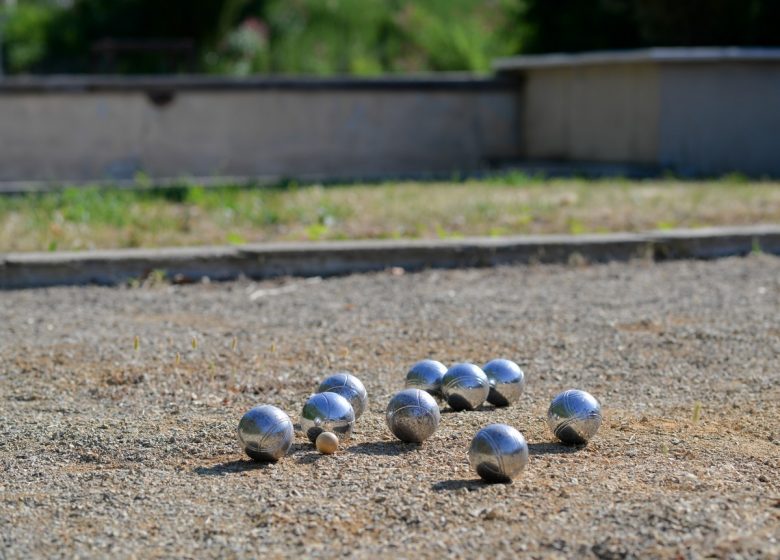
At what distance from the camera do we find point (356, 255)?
8086 mm

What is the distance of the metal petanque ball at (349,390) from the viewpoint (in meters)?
4.58

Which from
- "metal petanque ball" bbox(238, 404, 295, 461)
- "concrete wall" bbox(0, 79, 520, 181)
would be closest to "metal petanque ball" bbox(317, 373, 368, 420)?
"metal petanque ball" bbox(238, 404, 295, 461)

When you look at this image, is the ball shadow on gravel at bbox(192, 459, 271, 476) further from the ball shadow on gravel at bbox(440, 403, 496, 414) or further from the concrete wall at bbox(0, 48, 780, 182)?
the concrete wall at bbox(0, 48, 780, 182)

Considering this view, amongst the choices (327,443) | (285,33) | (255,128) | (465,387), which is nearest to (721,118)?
(255,128)

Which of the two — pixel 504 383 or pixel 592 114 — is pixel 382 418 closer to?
pixel 504 383

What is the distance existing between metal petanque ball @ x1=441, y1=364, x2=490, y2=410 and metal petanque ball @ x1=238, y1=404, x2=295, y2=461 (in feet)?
2.90

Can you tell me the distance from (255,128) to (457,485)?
12.0 m

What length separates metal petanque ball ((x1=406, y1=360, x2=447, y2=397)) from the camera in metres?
4.89

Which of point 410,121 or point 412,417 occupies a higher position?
point 410,121

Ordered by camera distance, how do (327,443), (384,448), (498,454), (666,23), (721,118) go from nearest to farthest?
Result: (498,454), (327,443), (384,448), (721,118), (666,23)

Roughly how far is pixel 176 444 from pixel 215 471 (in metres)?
0.37

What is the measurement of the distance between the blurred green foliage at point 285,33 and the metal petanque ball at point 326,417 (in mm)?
15769

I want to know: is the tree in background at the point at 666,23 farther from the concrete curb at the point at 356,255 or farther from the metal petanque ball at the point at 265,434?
the metal petanque ball at the point at 265,434

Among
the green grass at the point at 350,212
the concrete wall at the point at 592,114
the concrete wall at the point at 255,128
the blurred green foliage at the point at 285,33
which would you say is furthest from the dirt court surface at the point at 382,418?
the blurred green foliage at the point at 285,33
